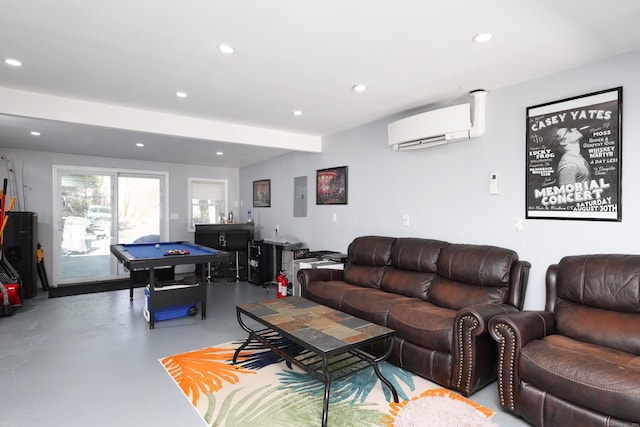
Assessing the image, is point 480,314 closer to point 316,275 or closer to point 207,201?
point 316,275

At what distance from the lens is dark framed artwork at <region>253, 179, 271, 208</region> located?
266 inches

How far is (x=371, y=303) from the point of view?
3.04m

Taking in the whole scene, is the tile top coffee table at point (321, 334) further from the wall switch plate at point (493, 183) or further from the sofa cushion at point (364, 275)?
the wall switch plate at point (493, 183)

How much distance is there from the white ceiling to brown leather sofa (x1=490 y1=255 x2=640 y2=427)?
60.9 inches

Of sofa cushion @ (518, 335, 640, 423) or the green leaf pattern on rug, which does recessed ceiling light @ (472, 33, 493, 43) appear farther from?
the green leaf pattern on rug

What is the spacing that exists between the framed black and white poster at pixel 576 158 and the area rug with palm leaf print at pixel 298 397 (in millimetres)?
1661

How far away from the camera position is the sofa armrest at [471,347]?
227cm

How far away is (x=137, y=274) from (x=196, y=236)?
141 centimetres

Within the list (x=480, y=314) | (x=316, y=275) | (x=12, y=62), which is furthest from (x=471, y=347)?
(x=12, y=62)

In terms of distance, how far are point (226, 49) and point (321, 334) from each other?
207 cm

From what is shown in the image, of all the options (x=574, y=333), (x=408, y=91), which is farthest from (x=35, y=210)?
(x=574, y=333)

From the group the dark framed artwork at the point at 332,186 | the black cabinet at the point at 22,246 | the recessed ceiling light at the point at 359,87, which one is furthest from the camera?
the black cabinet at the point at 22,246

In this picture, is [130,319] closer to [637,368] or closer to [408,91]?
[408,91]

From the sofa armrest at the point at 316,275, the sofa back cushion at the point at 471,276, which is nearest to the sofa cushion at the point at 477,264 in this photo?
the sofa back cushion at the point at 471,276
